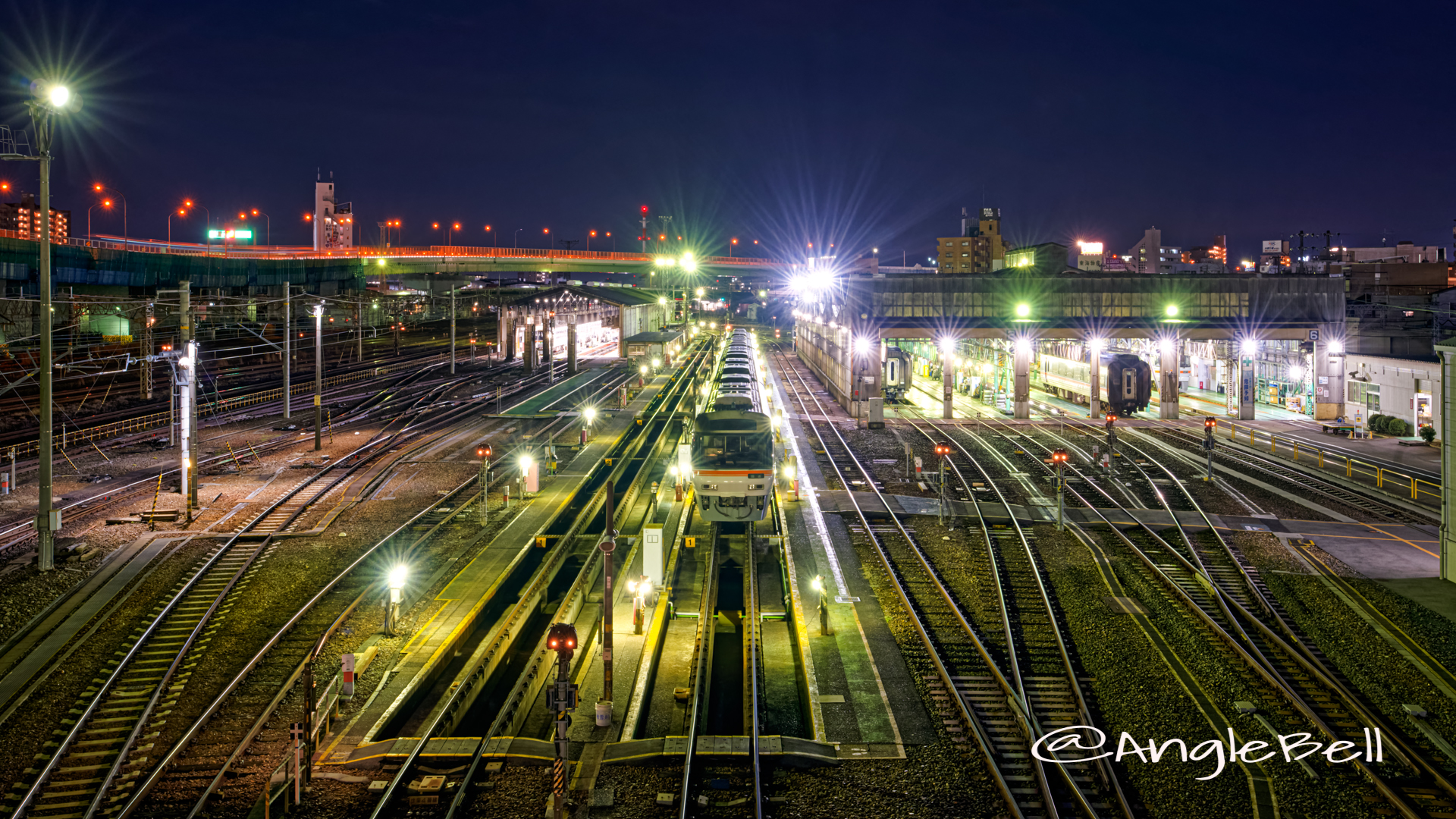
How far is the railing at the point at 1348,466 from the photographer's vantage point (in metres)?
27.3

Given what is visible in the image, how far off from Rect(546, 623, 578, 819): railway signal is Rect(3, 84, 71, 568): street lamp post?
13719mm

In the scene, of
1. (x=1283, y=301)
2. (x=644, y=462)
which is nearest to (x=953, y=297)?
(x=1283, y=301)

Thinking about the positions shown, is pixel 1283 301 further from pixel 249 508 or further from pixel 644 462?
pixel 249 508

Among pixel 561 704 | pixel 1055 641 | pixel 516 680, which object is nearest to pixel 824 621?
pixel 1055 641

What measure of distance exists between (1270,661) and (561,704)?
11.6 metres

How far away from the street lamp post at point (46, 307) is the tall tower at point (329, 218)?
499 feet

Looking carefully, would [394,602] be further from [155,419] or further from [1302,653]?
[155,419]

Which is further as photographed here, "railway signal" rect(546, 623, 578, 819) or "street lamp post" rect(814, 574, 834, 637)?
"street lamp post" rect(814, 574, 834, 637)

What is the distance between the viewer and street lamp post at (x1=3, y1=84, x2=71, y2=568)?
55.9ft

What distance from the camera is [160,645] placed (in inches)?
589

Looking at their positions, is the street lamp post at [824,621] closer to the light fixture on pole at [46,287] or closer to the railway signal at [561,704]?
the railway signal at [561,704]

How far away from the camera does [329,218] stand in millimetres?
160750

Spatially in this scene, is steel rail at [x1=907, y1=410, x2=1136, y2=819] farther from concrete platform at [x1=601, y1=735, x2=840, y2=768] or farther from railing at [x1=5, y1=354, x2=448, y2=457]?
railing at [x1=5, y1=354, x2=448, y2=457]

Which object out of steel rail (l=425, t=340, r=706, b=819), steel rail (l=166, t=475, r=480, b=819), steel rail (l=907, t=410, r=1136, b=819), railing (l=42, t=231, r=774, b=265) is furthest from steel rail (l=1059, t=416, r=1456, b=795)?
railing (l=42, t=231, r=774, b=265)
